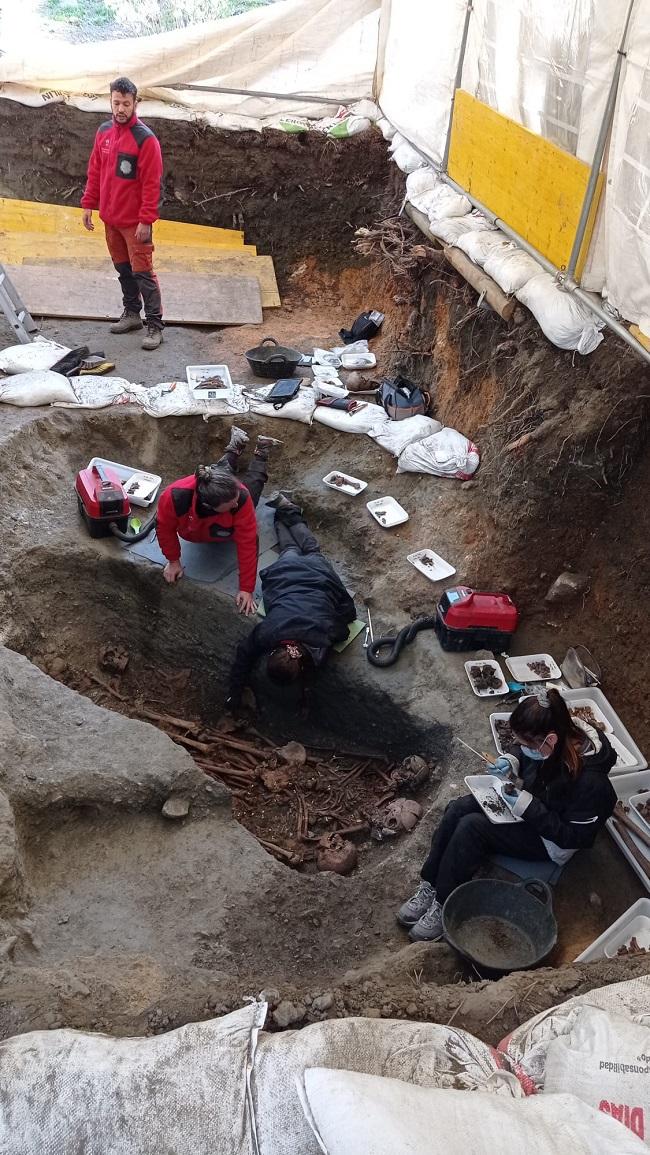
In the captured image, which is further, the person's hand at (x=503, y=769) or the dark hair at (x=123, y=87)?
the dark hair at (x=123, y=87)

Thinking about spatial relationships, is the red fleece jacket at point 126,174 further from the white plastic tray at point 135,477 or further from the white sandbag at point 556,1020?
the white sandbag at point 556,1020

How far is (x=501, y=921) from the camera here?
412 centimetres

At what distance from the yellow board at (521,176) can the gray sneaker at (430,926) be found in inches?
174

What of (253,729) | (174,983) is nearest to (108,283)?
(253,729)

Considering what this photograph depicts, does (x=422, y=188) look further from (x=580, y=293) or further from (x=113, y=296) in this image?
(x=113, y=296)

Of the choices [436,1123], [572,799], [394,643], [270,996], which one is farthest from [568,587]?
[436,1123]

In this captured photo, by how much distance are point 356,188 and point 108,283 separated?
143 inches

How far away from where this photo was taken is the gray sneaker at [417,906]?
14.3 feet

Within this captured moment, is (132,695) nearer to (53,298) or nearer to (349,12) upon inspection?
(53,298)

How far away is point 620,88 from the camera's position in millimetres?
4844

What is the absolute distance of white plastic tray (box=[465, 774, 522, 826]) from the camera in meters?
4.14

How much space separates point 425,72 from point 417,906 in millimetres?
8566

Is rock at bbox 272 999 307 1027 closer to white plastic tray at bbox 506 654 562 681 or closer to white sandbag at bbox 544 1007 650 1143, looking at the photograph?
white sandbag at bbox 544 1007 650 1143

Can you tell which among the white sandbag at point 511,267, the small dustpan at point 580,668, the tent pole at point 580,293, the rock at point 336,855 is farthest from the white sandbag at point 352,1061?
the white sandbag at point 511,267
